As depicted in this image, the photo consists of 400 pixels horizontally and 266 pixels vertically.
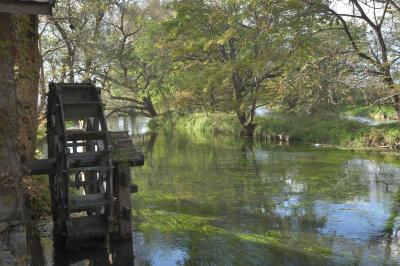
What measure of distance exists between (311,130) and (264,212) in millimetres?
13165

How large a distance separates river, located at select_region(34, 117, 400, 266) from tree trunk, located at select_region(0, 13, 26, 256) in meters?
2.23

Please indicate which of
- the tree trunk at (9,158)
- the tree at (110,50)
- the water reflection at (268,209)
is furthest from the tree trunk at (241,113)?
the tree trunk at (9,158)

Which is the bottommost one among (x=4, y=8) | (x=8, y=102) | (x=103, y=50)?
(x=8, y=102)

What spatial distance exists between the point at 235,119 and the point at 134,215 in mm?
19111

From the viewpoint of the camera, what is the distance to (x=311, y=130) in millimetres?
22750

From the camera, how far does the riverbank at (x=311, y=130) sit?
62.0 ft

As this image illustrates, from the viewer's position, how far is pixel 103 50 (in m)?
24.2

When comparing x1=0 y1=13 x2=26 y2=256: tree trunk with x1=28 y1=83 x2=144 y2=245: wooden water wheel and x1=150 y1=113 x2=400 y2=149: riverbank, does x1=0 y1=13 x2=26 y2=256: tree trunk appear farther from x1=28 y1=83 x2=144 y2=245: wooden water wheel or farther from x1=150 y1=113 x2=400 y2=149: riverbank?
x1=150 y1=113 x2=400 y2=149: riverbank

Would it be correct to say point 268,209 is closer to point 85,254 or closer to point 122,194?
point 122,194

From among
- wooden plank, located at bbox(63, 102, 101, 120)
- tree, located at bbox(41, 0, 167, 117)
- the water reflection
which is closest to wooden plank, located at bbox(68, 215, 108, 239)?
the water reflection

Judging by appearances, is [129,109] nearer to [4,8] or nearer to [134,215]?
[134,215]

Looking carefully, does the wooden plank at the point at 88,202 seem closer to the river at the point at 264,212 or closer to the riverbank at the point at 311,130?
the river at the point at 264,212

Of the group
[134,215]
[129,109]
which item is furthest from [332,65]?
[129,109]

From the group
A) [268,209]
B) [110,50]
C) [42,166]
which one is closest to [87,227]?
[42,166]
